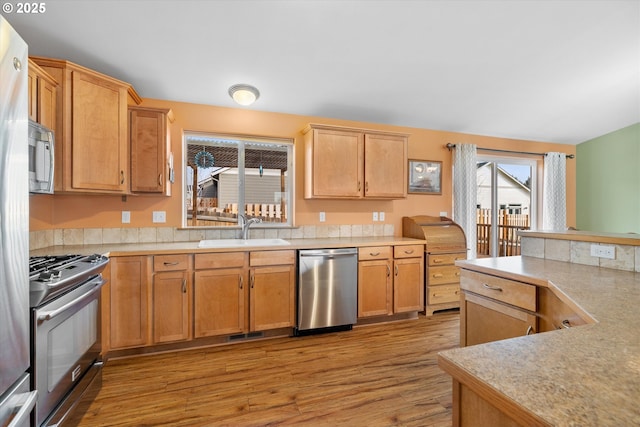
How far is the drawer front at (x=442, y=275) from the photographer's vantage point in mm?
3342

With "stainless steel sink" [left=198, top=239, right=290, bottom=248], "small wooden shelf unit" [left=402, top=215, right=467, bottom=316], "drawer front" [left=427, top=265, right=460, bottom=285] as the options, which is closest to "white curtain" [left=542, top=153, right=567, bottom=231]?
"small wooden shelf unit" [left=402, top=215, right=467, bottom=316]

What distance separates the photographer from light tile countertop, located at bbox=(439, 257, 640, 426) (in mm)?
513

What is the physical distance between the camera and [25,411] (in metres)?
1.10

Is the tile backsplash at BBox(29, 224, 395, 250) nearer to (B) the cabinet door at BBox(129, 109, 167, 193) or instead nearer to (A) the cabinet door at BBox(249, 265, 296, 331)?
(B) the cabinet door at BBox(129, 109, 167, 193)

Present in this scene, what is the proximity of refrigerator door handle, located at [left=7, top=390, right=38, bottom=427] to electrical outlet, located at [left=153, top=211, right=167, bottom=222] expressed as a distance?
6.40 ft

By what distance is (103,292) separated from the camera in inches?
86.9

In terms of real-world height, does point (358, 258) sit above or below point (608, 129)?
below

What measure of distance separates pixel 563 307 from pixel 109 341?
9.93 feet

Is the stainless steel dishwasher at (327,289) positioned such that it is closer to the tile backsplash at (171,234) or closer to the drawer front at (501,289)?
the tile backsplash at (171,234)

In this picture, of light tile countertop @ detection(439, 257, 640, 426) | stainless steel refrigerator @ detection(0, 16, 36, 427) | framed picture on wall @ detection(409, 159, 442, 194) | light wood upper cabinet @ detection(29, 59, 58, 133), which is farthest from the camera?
framed picture on wall @ detection(409, 159, 442, 194)

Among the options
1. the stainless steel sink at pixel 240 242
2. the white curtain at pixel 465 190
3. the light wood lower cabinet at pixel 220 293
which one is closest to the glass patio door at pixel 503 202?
the white curtain at pixel 465 190

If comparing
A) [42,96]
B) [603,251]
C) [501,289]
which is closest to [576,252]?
[603,251]

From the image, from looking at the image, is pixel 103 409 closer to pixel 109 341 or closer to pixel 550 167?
pixel 109 341

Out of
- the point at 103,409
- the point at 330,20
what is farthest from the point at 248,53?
the point at 103,409
